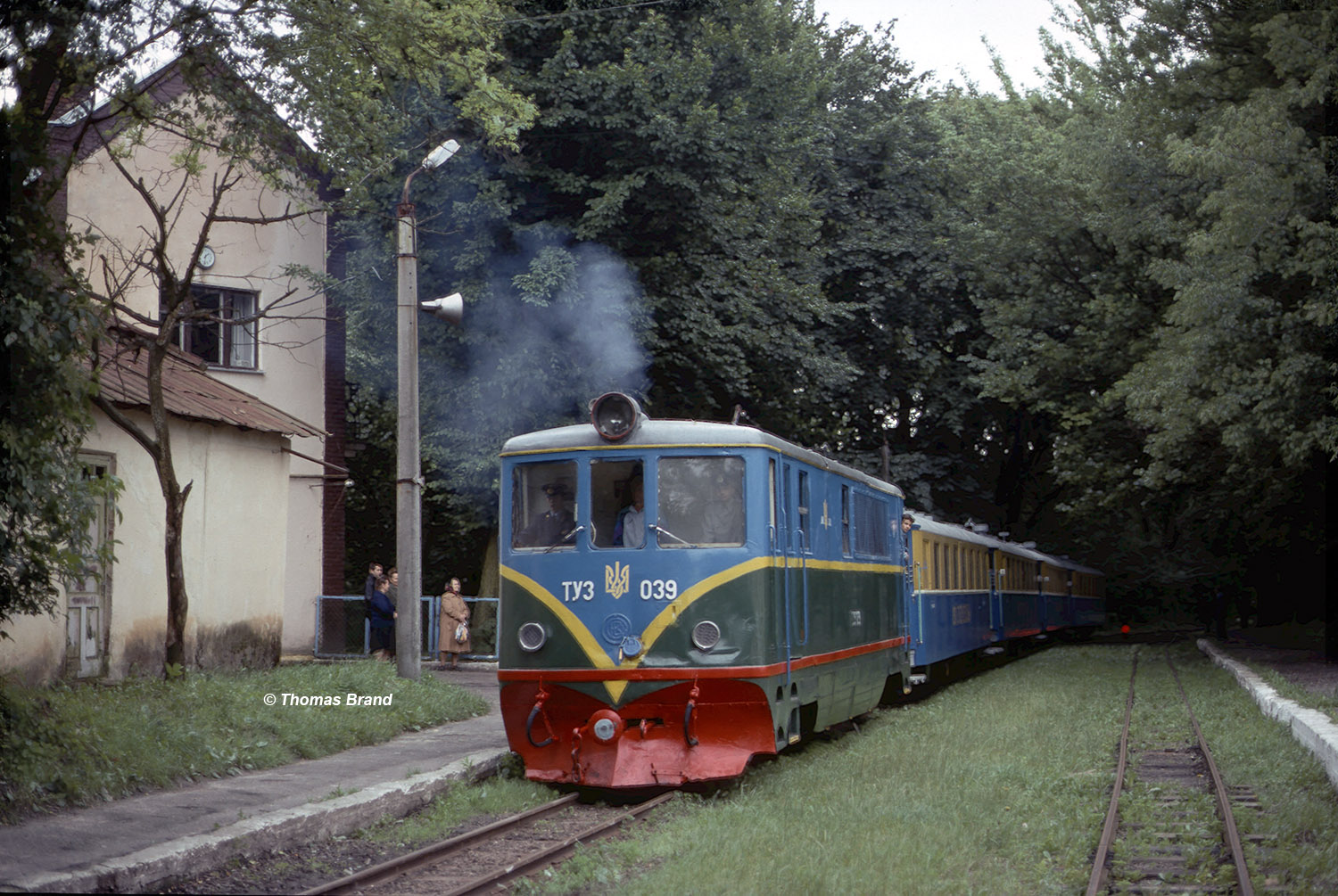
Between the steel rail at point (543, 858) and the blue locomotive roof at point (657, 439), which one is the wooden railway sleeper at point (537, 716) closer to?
the steel rail at point (543, 858)

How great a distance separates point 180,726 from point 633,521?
12.4ft

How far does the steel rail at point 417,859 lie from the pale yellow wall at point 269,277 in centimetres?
1322

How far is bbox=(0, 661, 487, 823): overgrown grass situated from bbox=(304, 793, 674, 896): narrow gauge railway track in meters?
2.33

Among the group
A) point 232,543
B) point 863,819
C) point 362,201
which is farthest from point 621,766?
point 232,543

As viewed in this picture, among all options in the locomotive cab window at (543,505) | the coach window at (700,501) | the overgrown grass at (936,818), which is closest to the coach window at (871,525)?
the overgrown grass at (936,818)

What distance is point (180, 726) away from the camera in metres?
10.9

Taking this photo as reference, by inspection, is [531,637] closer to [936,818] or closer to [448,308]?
[936,818]

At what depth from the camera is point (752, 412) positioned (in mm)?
26578

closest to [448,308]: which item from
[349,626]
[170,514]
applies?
[170,514]

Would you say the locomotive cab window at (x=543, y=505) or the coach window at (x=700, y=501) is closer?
the coach window at (x=700, y=501)

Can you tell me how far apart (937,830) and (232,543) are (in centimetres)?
1165

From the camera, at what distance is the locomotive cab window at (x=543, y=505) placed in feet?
36.0

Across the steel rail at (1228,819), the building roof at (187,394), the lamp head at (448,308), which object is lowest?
the steel rail at (1228,819)

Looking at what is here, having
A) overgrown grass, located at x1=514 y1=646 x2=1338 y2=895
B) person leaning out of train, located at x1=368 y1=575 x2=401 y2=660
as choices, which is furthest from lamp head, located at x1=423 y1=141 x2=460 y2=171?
person leaning out of train, located at x1=368 y1=575 x2=401 y2=660
